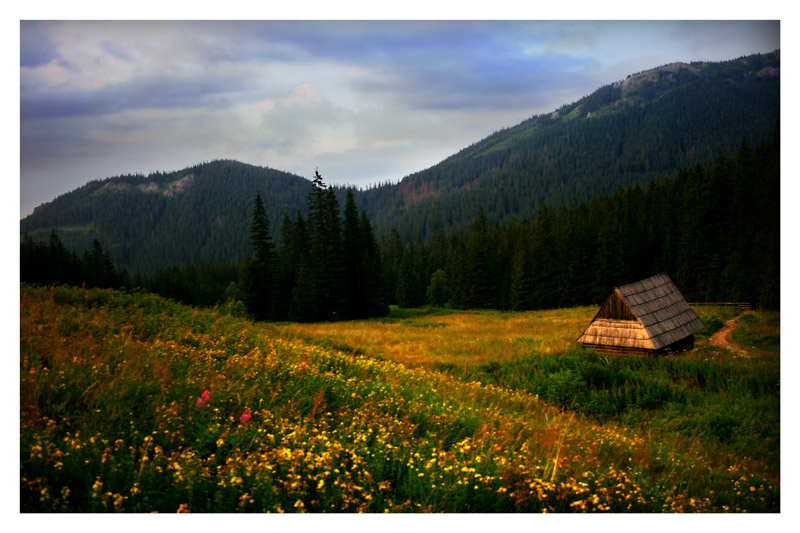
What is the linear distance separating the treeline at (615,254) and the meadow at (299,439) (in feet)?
59.1

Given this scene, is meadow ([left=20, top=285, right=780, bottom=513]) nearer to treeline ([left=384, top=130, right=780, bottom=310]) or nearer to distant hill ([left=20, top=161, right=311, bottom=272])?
treeline ([left=384, top=130, right=780, bottom=310])

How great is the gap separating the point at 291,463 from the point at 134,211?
127 metres

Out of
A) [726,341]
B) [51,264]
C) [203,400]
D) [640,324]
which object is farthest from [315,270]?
[203,400]

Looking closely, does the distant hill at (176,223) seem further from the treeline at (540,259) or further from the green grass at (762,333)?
the green grass at (762,333)

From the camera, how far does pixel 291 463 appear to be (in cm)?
365

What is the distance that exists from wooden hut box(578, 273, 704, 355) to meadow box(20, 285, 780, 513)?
16.0 ft

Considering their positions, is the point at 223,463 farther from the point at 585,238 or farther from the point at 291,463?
the point at 585,238

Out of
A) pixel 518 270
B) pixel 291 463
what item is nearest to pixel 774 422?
pixel 291 463

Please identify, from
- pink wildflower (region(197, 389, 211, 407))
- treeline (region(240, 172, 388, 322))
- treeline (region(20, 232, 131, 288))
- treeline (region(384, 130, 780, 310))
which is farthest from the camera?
treeline (region(384, 130, 780, 310))

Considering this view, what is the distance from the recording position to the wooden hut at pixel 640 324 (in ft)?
44.6

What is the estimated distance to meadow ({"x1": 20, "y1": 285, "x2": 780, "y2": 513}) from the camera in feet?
11.1

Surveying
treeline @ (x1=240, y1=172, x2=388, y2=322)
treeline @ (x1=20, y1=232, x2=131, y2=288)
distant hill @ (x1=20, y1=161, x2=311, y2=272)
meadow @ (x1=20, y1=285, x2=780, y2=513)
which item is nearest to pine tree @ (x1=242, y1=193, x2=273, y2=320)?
treeline @ (x1=240, y1=172, x2=388, y2=322)

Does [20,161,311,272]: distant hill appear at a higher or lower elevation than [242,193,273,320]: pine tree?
higher

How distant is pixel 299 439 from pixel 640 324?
13569 millimetres
